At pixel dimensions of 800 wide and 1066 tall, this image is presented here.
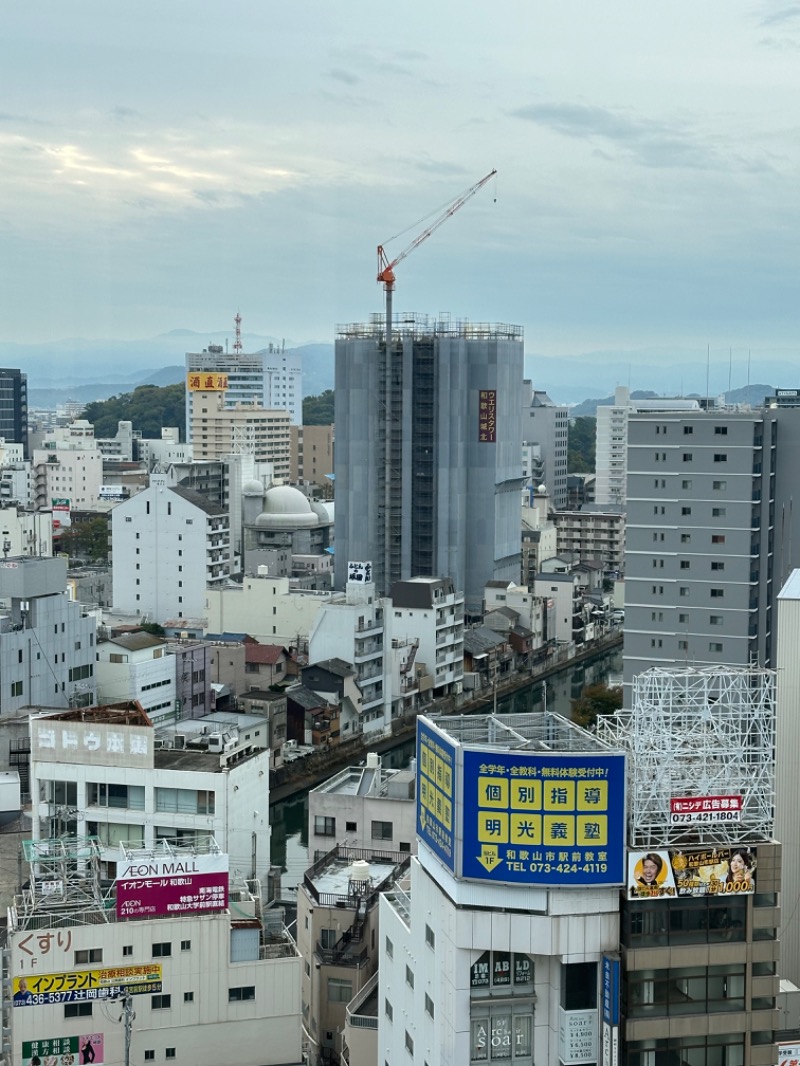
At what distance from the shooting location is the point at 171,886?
7359 millimetres

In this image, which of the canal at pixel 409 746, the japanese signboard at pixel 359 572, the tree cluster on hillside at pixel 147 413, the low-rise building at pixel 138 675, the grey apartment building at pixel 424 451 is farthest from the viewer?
the tree cluster on hillside at pixel 147 413

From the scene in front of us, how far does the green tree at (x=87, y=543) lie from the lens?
29.0m

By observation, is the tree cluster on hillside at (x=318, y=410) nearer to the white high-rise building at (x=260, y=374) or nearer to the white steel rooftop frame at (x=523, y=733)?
the white high-rise building at (x=260, y=374)

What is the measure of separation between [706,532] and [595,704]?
274 cm

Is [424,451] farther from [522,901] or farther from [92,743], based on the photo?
[522,901]

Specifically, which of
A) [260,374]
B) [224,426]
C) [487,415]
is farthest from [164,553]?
[260,374]

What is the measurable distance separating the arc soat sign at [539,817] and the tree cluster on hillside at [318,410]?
4936 cm

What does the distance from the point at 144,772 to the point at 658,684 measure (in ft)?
14.6

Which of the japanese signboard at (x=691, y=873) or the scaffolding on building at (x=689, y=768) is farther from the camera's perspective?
the scaffolding on building at (x=689, y=768)

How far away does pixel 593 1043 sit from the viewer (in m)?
5.73

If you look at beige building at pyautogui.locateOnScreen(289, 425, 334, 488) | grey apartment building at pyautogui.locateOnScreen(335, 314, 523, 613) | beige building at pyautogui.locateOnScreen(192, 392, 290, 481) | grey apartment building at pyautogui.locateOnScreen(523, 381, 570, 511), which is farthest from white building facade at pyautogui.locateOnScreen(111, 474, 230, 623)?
beige building at pyautogui.locateOnScreen(289, 425, 334, 488)

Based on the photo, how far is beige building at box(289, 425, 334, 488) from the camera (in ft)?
129

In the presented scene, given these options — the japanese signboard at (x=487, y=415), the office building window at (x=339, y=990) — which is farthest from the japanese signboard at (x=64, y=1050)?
the japanese signboard at (x=487, y=415)

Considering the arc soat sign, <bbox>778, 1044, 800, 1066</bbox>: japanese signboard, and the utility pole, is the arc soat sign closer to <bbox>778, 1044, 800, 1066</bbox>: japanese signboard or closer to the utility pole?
<bbox>778, 1044, 800, 1066</bbox>: japanese signboard
